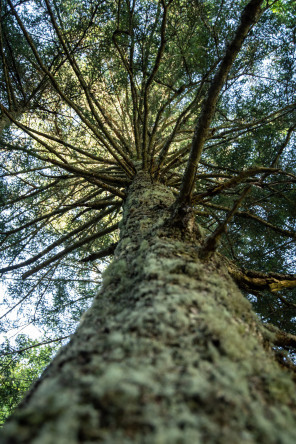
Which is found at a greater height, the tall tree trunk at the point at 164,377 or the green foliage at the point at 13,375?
the tall tree trunk at the point at 164,377

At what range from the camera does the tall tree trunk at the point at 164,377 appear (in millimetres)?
485

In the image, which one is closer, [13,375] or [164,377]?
[164,377]

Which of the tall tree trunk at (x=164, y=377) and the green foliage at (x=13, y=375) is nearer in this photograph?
the tall tree trunk at (x=164, y=377)

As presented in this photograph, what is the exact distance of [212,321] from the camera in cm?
82

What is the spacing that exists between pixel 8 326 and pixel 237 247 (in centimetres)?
399

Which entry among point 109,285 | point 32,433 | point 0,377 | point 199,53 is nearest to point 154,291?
point 109,285

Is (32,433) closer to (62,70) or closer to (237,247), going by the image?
(237,247)

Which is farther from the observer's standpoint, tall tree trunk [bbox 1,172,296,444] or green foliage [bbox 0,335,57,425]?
green foliage [bbox 0,335,57,425]

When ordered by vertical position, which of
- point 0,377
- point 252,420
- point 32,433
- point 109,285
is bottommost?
point 0,377

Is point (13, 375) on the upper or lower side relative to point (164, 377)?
lower

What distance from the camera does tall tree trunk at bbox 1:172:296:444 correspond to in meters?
0.48

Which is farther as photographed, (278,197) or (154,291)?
(278,197)

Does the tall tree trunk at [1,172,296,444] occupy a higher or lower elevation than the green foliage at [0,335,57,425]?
higher

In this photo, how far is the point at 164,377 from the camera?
1.97ft
